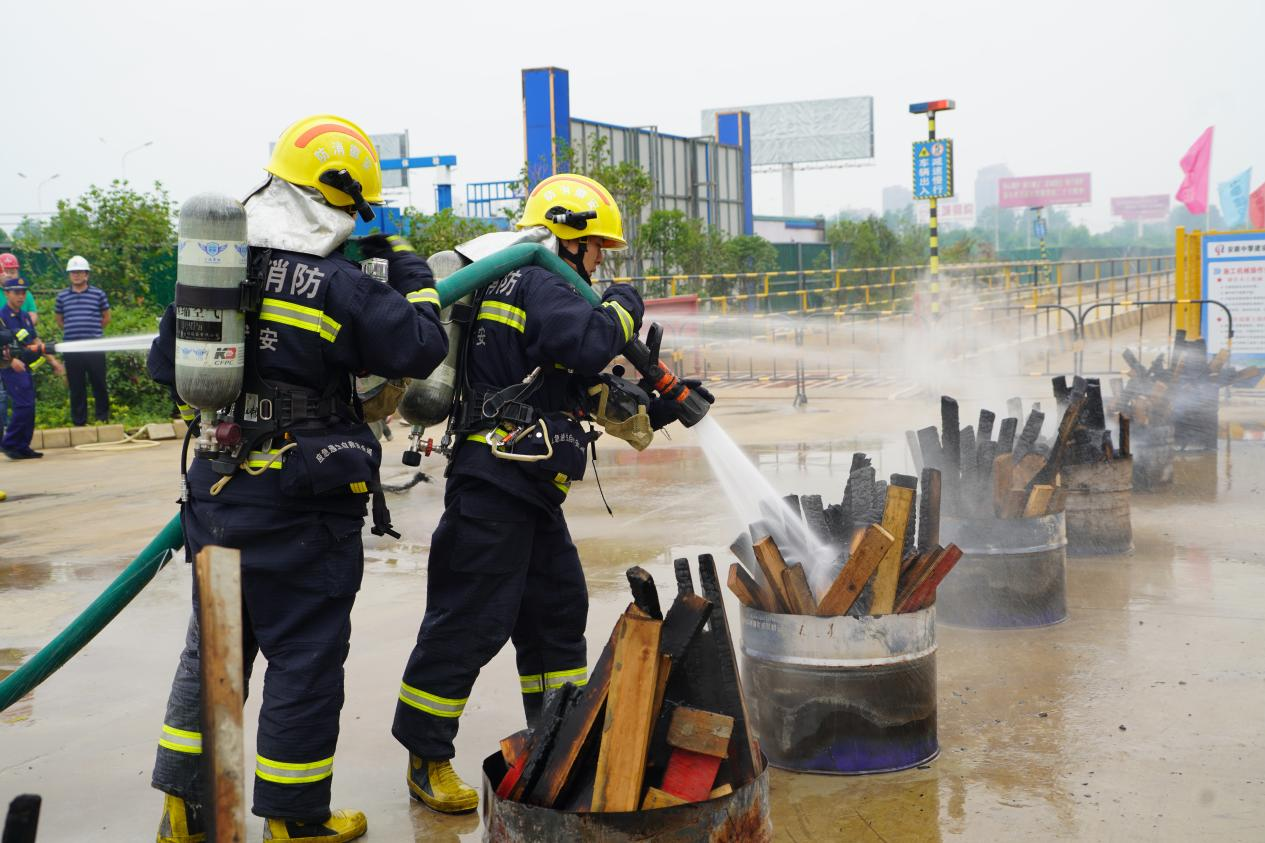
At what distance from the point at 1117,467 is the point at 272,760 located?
457cm

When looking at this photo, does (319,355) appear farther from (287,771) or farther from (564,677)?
(564,677)

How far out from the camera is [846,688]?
3.69 metres

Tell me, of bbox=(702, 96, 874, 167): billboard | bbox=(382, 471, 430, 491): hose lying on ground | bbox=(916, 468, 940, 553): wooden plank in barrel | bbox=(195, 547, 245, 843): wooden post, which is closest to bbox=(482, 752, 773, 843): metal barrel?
bbox=(195, 547, 245, 843): wooden post

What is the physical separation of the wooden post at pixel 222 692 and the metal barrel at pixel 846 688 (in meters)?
1.97

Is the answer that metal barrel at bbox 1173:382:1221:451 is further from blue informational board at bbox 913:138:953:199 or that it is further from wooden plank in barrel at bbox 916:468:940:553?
blue informational board at bbox 913:138:953:199

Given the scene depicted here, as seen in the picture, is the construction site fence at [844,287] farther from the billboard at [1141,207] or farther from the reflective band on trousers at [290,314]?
the billboard at [1141,207]

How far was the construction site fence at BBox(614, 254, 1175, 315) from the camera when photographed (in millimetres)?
25578

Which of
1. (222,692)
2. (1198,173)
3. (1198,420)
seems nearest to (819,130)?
(1198,173)

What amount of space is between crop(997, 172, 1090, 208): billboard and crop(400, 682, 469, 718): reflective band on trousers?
118158 mm

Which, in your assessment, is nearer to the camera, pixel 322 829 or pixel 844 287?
pixel 322 829

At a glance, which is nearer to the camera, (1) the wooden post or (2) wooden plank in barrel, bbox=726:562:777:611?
(1) the wooden post

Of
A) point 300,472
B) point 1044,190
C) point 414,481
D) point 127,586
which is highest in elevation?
point 1044,190

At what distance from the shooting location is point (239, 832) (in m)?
2.08

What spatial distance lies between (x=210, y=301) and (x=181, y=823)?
1.42 m
